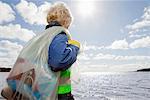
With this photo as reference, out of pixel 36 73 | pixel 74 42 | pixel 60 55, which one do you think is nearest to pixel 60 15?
pixel 74 42

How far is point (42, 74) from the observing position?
8.36ft

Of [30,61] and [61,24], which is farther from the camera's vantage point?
[61,24]

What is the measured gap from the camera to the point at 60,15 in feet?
9.19

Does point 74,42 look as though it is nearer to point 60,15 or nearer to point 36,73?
point 60,15

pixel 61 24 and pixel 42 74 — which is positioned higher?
pixel 61 24

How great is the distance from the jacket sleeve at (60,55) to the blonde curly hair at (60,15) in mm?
221

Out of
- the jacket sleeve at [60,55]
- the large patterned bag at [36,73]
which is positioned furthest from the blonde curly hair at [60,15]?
the jacket sleeve at [60,55]

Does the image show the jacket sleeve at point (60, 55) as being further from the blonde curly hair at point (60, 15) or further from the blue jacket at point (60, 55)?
the blonde curly hair at point (60, 15)

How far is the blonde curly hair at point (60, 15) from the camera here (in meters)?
2.80

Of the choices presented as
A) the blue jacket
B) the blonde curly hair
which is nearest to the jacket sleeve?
the blue jacket

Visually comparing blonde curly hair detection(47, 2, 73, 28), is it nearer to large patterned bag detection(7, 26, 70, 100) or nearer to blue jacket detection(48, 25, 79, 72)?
large patterned bag detection(7, 26, 70, 100)

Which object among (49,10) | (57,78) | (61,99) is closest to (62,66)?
(57,78)

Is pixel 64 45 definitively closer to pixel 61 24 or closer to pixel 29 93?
pixel 61 24

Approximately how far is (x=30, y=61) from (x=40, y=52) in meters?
0.11
